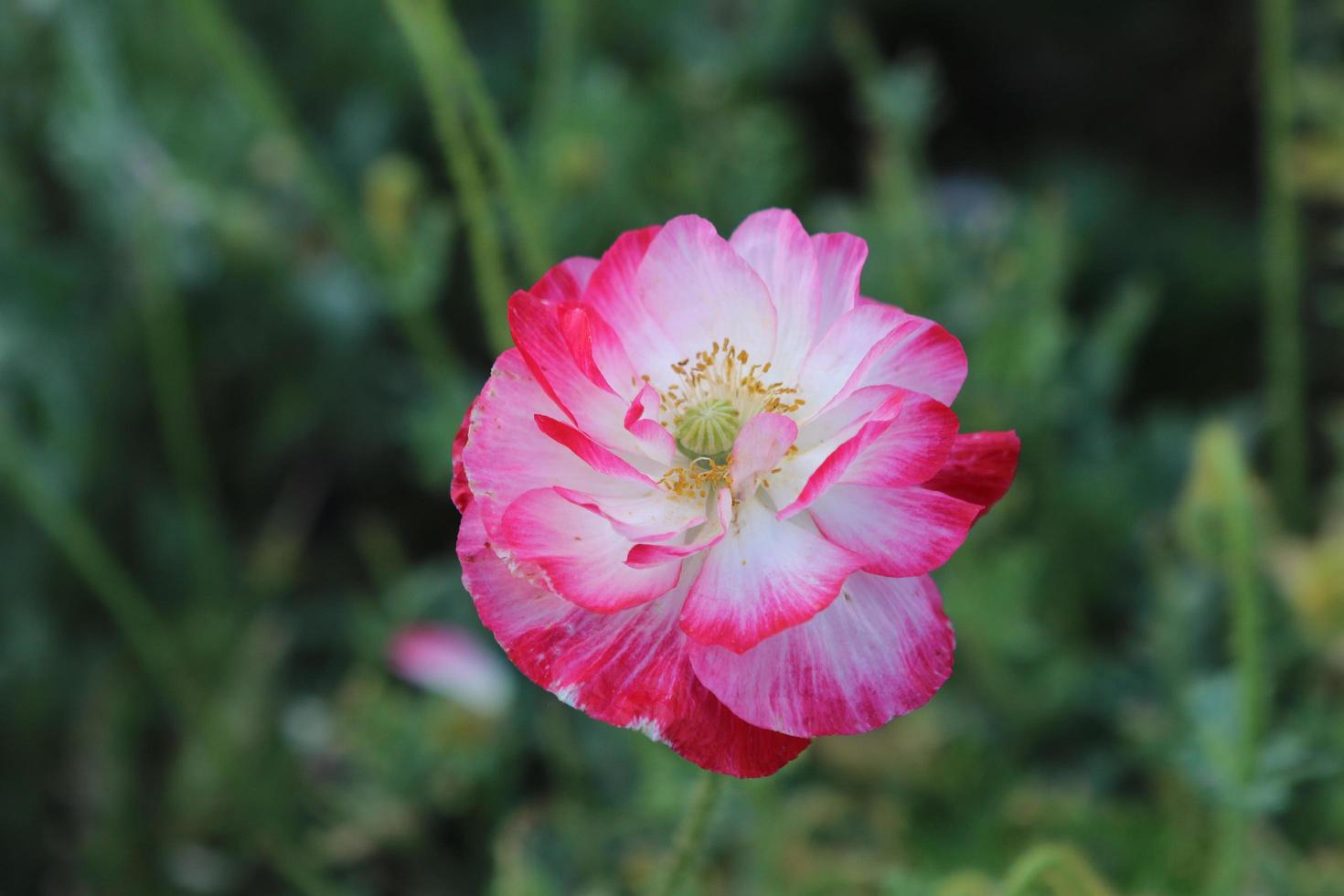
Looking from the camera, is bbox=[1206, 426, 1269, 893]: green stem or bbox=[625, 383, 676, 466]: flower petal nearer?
bbox=[625, 383, 676, 466]: flower petal

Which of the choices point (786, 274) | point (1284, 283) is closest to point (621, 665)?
point (786, 274)

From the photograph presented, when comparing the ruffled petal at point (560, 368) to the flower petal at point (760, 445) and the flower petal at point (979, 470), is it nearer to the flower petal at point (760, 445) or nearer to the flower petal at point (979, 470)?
the flower petal at point (760, 445)

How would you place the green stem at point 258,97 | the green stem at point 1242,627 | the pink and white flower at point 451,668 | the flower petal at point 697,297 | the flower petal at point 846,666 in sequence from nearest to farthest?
1. the flower petal at point 846,666
2. the flower petal at point 697,297
3. the green stem at point 1242,627
4. the green stem at point 258,97
5. the pink and white flower at point 451,668

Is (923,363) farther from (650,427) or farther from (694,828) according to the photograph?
(694,828)

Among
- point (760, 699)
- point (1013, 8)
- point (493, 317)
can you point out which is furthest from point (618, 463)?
point (1013, 8)

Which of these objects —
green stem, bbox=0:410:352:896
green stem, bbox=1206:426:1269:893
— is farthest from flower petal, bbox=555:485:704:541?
green stem, bbox=0:410:352:896

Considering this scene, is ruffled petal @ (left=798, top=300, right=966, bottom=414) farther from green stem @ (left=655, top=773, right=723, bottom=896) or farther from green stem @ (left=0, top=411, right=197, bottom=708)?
green stem @ (left=0, top=411, right=197, bottom=708)

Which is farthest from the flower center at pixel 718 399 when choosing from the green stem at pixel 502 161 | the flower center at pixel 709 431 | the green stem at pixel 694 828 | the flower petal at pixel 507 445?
the green stem at pixel 502 161

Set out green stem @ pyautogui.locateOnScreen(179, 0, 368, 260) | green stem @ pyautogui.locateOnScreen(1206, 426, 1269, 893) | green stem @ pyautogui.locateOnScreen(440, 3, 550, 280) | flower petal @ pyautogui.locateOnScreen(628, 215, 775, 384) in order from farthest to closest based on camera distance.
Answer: green stem @ pyautogui.locateOnScreen(179, 0, 368, 260), green stem @ pyautogui.locateOnScreen(440, 3, 550, 280), green stem @ pyautogui.locateOnScreen(1206, 426, 1269, 893), flower petal @ pyautogui.locateOnScreen(628, 215, 775, 384)
